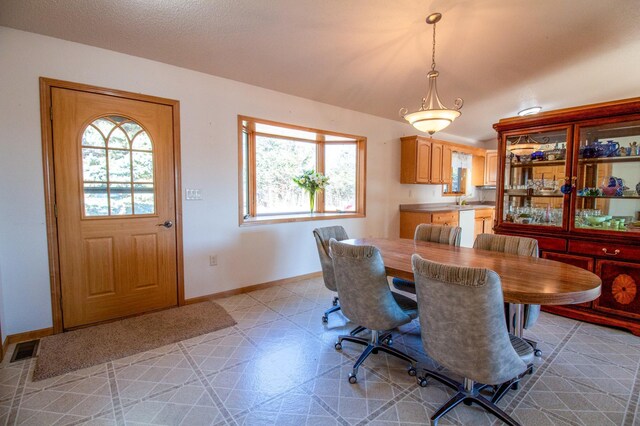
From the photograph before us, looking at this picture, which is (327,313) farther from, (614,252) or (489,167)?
(489,167)

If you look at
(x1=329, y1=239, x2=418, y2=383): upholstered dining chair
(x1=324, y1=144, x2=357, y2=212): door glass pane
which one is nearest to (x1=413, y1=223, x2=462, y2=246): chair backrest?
(x1=329, y1=239, x2=418, y2=383): upholstered dining chair

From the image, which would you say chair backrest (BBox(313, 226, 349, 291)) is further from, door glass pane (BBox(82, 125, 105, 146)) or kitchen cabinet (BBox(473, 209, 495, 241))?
kitchen cabinet (BBox(473, 209, 495, 241))

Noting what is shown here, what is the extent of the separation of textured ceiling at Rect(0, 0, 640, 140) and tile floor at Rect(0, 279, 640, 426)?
8.35ft

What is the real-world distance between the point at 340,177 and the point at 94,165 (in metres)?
3.21

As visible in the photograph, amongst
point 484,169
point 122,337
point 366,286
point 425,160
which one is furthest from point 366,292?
point 484,169

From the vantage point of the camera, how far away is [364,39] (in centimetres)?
272

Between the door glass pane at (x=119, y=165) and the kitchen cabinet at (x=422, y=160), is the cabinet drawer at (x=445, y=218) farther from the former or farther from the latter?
the door glass pane at (x=119, y=165)

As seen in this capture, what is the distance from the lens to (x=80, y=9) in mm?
2188

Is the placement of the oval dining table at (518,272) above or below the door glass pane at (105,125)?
below

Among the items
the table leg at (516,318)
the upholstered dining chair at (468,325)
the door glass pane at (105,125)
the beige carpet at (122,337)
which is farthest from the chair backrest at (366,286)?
the door glass pane at (105,125)

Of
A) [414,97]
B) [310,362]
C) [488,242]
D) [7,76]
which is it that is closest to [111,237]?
[7,76]

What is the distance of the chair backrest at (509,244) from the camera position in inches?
94.5

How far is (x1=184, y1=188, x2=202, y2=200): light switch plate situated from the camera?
323 cm

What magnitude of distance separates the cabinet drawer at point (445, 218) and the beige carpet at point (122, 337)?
3650 millimetres
